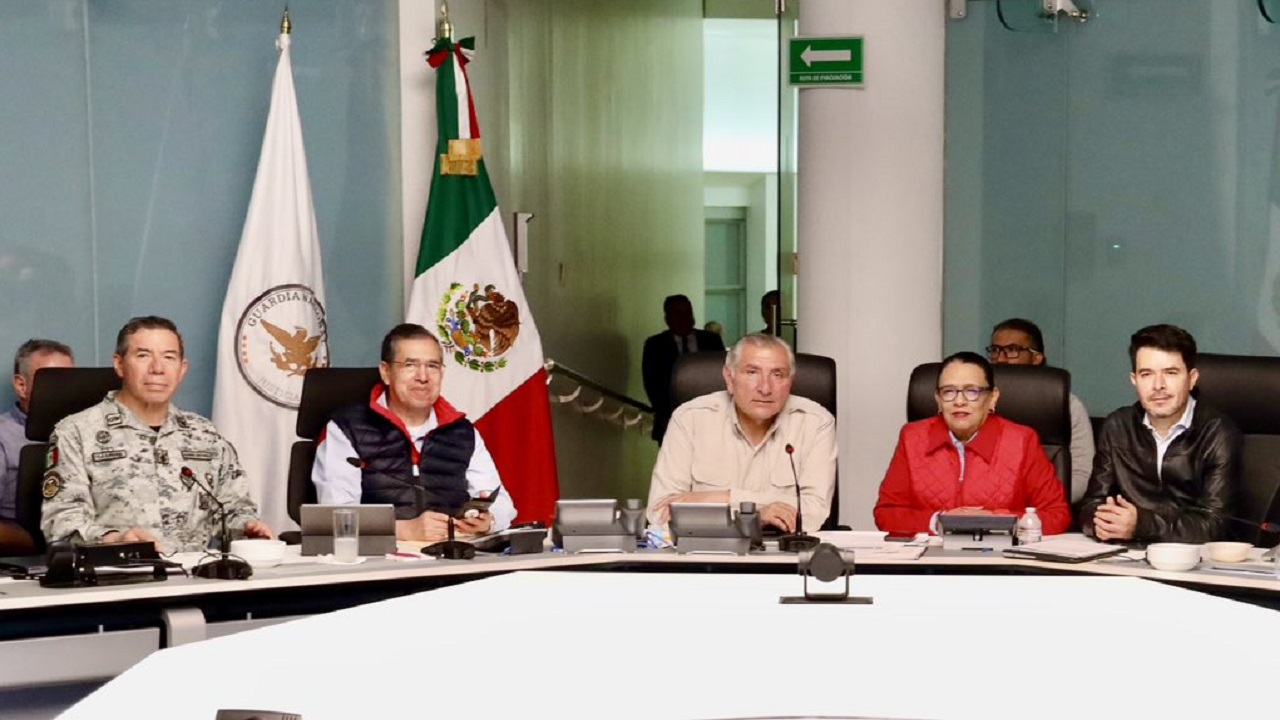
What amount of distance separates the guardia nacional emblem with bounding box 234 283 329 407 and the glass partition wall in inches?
100

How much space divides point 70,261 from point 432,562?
238cm

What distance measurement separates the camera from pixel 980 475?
5.07m

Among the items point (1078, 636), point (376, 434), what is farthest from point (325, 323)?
point (1078, 636)

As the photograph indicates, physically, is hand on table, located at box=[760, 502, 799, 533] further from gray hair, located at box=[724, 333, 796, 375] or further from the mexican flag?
the mexican flag

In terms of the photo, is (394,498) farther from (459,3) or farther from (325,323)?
(459,3)

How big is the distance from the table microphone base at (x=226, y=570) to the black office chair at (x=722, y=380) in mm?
1661

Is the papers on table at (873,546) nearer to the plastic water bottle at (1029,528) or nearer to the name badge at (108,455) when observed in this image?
the plastic water bottle at (1029,528)

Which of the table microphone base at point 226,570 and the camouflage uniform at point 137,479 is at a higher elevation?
the camouflage uniform at point 137,479

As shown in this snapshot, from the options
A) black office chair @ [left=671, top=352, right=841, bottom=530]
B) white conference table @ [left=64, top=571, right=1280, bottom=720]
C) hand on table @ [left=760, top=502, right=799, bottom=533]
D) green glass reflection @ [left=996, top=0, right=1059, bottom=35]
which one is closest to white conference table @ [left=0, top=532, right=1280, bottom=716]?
hand on table @ [left=760, top=502, right=799, bottom=533]

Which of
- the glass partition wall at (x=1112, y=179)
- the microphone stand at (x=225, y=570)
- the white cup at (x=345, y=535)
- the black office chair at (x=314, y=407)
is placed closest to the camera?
the microphone stand at (x=225, y=570)

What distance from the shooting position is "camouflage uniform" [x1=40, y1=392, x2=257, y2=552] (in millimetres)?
4621

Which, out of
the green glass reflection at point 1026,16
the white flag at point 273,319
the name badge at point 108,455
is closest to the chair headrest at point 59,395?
the name badge at point 108,455

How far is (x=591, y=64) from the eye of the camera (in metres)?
9.20

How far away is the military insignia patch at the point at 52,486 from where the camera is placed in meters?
4.61
